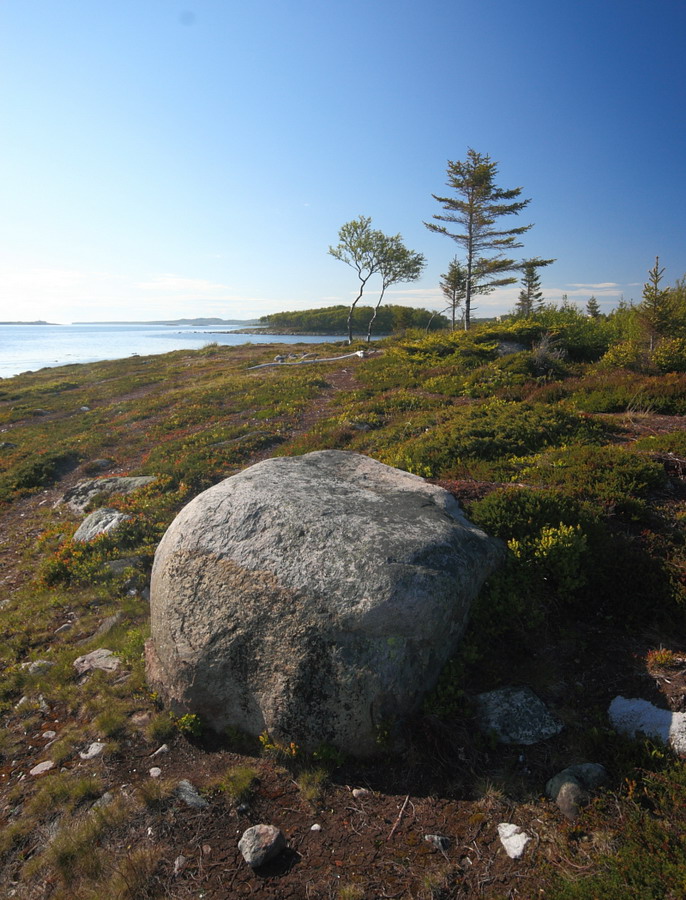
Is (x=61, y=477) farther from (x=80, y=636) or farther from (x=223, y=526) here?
(x=223, y=526)

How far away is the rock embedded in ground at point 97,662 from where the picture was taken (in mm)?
7500

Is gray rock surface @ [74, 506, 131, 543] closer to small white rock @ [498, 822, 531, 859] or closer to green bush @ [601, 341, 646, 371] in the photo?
small white rock @ [498, 822, 531, 859]

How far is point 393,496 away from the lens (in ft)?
25.4

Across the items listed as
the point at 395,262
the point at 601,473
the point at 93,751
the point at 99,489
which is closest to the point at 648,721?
the point at 601,473

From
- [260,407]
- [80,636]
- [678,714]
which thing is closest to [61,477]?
[260,407]

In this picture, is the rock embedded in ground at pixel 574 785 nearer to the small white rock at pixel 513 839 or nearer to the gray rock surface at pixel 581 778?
the gray rock surface at pixel 581 778

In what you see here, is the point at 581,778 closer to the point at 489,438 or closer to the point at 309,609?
the point at 309,609

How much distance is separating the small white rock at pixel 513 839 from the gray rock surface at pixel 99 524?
1067 cm

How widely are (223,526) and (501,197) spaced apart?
44438mm

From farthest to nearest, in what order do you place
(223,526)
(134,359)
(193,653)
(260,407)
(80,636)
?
(134,359), (260,407), (80,636), (223,526), (193,653)

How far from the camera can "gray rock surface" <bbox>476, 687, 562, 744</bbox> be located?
5.20 m

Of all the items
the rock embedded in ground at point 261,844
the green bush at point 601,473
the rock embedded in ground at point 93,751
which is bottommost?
the rock embedded in ground at point 93,751

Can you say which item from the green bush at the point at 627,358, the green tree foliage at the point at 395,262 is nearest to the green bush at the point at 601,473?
the green bush at the point at 627,358

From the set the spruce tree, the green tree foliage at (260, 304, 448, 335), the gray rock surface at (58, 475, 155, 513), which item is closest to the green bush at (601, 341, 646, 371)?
the spruce tree
